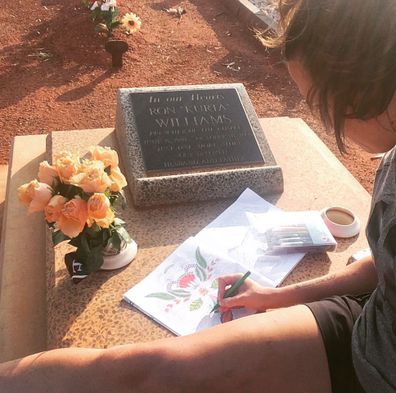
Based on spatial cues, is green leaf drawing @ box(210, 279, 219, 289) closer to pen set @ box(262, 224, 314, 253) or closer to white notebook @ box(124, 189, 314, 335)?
white notebook @ box(124, 189, 314, 335)

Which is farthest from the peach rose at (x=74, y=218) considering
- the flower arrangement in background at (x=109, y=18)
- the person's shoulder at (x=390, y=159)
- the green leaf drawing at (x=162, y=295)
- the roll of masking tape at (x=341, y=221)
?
the flower arrangement in background at (x=109, y=18)

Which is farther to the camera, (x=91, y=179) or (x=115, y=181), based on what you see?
(x=115, y=181)

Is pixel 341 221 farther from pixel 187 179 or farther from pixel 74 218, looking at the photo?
pixel 74 218

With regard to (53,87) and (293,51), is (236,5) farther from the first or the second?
(293,51)

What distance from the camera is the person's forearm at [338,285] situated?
5.53ft

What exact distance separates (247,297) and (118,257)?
53 cm

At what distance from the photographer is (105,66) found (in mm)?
4516

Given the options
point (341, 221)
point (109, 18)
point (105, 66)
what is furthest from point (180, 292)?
point (109, 18)

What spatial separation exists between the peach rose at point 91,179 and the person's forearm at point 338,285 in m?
0.69

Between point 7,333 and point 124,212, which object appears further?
point 124,212

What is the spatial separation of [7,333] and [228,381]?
94cm

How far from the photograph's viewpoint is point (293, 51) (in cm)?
127

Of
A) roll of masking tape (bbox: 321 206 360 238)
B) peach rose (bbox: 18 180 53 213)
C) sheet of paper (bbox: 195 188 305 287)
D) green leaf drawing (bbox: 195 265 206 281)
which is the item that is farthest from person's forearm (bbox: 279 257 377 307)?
peach rose (bbox: 18 180 53 213)

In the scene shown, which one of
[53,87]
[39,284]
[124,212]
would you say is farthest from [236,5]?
[39,284]
